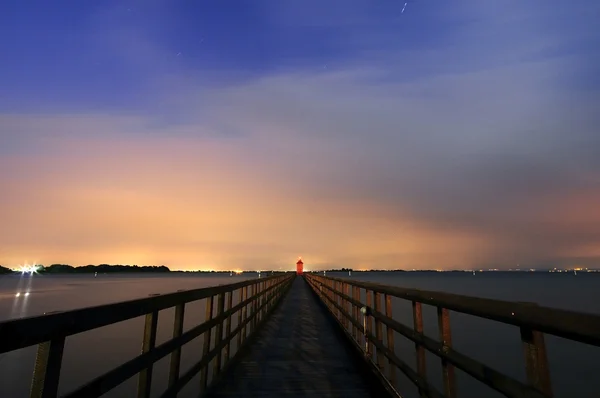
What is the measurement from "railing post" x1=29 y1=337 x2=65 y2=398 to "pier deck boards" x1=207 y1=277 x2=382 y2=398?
306 centimetres

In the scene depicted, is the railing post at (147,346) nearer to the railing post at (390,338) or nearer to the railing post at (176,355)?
the railing post at (176,355)

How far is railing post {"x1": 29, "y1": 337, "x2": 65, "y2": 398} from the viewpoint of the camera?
1.91m

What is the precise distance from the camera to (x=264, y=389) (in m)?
5.01

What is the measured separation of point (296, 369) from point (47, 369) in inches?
183

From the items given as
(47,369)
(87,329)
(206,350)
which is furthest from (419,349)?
(47,369)

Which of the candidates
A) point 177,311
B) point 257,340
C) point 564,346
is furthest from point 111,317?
point 564,346

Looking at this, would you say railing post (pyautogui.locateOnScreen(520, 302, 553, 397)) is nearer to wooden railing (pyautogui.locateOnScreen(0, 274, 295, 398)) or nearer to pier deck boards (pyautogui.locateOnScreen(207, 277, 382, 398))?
wooden railing (pyautogui.locateOnScreen(0, 274, 295, 398))

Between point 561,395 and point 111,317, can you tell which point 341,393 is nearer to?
point 111,317

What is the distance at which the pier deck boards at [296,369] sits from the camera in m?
4.93

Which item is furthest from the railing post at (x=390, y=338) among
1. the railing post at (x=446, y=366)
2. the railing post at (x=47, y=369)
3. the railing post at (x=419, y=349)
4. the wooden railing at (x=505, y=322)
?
the railing post at (x=47, y=369)

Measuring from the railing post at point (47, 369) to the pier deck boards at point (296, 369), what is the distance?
120 inches

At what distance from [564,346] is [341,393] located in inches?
1024

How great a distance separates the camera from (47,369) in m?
1.94

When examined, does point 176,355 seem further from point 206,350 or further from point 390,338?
point 390,338
